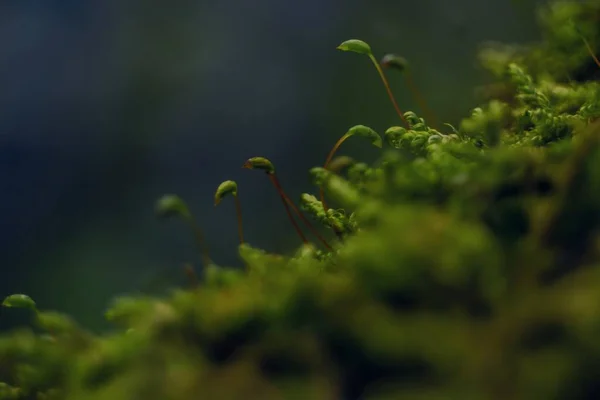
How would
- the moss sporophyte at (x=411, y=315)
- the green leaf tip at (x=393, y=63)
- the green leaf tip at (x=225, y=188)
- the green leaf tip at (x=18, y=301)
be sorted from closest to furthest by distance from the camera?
the moss sporophyte at (x=411, y=315)
the green leaf tip at (x=18, y=301)
the green leaf tip at (x=225, y=188)
the green leaf tip at (x=393, y=63)

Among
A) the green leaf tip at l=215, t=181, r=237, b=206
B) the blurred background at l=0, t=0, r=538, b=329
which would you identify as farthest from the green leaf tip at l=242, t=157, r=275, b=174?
the blurred background at l=0, t=0, r=538, b=329

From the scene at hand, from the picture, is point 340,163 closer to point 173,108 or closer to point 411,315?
point 411,315

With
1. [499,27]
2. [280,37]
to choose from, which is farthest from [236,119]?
[499,27]

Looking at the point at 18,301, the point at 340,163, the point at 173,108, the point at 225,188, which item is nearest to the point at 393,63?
the point at 340,163

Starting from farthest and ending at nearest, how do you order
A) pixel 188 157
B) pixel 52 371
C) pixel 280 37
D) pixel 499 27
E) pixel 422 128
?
pixel 280 37, pixel 188 157, pixel 499 27, pixel 422 128, pixel 52 371

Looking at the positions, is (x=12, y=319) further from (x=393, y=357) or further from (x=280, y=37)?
(x=393, y=357)

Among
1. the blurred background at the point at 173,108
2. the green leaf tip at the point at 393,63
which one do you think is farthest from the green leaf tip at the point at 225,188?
the blurred background at the point at 173,108

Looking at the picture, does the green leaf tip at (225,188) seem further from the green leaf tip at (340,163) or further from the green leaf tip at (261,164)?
the green leaf tip at (340,163)
